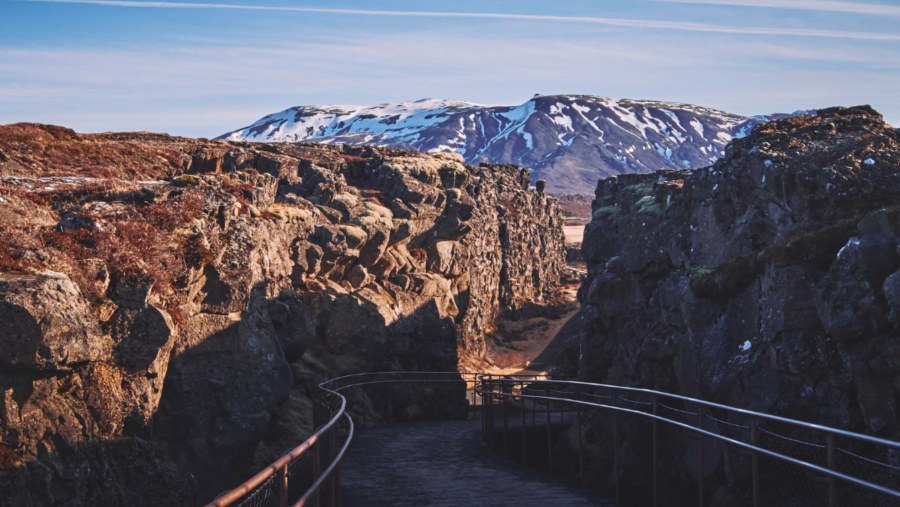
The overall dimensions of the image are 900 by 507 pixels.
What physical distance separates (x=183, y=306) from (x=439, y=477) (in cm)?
824

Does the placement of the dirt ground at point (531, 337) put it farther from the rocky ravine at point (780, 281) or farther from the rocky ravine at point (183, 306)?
the rocky ravine at point (780, 281)

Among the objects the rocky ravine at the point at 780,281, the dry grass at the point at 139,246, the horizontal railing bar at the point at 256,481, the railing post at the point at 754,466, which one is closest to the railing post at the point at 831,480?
the railing post at the point at 754,466

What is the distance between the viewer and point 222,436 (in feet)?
72.6

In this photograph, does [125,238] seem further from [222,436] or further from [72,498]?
[72,498]

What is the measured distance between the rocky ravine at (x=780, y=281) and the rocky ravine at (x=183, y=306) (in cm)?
1101

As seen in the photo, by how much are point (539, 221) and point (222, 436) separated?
69871 mm

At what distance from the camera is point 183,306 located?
73.4 ft

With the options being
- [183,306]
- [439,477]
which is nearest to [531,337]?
[183,306]

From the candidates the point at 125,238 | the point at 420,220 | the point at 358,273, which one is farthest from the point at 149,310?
the point at 420,220

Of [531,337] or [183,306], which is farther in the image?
[531,337]

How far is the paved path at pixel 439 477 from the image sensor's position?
15625 mm

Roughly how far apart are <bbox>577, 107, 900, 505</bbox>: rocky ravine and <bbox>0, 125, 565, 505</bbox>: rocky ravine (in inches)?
433

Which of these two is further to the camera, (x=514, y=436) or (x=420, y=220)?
(x=420, y=220)

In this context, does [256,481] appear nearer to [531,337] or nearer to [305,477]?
[305,477]
